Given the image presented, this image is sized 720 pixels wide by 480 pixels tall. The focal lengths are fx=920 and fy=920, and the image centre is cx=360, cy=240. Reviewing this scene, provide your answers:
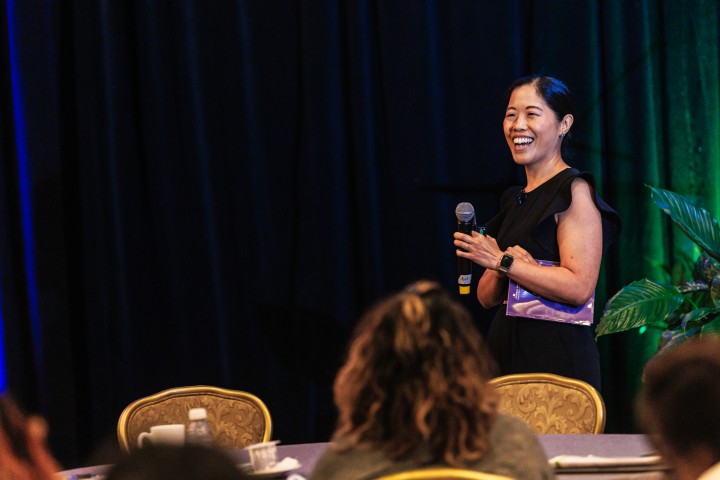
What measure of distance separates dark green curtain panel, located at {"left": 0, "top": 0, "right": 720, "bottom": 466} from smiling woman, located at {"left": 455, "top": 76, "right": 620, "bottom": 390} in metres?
1.03

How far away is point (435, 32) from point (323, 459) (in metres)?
3.12

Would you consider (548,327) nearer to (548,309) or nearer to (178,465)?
(548,309)

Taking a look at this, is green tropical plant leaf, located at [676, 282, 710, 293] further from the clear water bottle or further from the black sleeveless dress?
the clear water bottle

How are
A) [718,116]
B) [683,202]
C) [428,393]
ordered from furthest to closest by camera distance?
[718,116] < [683,202] < [428,393]

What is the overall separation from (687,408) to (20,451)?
0.92 meters

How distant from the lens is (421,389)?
4.53 feet

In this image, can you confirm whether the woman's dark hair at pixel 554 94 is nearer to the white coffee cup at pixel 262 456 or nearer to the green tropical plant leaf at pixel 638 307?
the green tropical plant leaf at pixel 638 307

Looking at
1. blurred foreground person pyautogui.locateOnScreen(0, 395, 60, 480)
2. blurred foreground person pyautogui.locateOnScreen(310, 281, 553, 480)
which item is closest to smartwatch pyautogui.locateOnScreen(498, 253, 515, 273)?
blurred foreground person pyautogui.locateOnScreen(310, 281, 553, 480)

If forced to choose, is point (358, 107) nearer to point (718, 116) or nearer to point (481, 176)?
point (481, 176)

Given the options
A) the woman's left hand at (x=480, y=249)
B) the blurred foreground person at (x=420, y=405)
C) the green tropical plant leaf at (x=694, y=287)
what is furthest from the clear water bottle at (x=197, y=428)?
the green tropical plant leaf at (x=694, y=287)

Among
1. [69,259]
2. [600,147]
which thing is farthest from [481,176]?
[69,259]

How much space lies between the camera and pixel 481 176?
4273mm

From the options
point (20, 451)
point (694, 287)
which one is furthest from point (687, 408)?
point (694, 287)

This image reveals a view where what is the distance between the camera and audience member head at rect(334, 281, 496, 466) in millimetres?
1380
